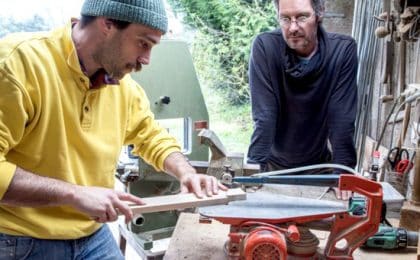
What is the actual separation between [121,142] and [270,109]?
670mm

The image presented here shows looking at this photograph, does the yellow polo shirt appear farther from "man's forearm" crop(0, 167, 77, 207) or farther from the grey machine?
the grey machine

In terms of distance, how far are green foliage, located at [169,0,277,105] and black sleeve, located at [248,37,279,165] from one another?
272 centimetres

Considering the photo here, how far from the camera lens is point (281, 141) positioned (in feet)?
6.17

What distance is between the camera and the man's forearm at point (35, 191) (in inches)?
38.4

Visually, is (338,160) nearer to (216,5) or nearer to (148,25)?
(148,25)

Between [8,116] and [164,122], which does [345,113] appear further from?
[8,116]

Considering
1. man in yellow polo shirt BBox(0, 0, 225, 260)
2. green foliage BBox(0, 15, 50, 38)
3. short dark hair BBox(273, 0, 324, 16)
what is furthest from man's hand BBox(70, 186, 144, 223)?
green foliage BBox(0, 15, 50, 38)

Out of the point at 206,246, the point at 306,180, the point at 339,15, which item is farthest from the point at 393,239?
the point at 339,15

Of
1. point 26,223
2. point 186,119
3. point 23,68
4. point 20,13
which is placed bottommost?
point 26,223

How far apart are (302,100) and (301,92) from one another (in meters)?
0.03

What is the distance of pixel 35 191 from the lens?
38.8 inches

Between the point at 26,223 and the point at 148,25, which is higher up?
the point at 148,25

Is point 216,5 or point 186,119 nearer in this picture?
point 186,119

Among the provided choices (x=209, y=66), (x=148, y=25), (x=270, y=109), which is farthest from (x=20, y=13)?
(x=148, y=25)
